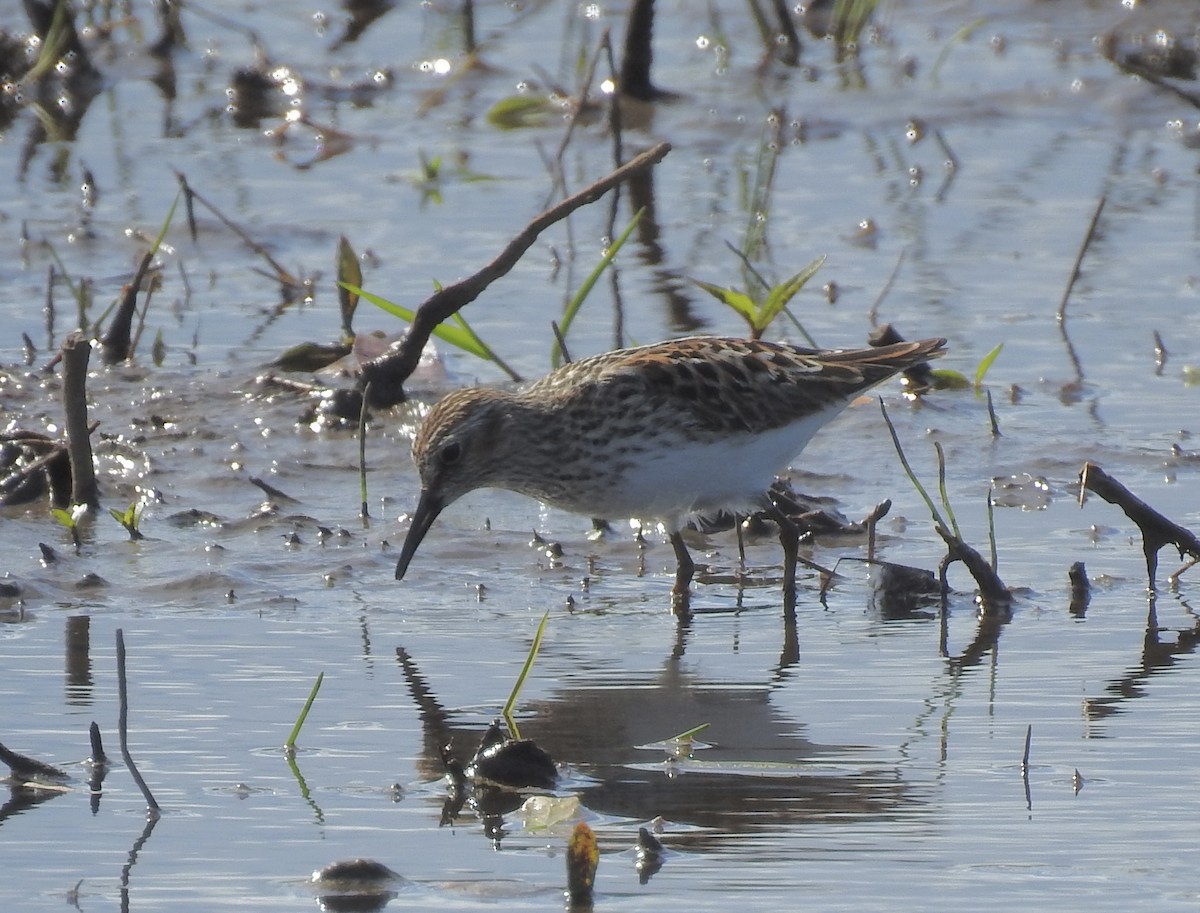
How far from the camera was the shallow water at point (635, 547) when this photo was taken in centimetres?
437

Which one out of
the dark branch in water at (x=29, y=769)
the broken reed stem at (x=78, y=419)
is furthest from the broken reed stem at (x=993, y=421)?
the dark branch in water at (x=29, y=769)

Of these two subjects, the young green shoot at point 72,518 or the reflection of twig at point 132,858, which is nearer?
the reflection of twig at point 132,858

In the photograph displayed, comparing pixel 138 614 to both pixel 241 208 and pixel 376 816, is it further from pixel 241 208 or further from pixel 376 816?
pixel 241 208

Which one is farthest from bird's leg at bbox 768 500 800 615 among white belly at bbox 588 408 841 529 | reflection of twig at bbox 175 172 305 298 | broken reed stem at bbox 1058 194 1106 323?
reflection of twig at bbox 175 172 305 298

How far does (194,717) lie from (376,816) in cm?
89

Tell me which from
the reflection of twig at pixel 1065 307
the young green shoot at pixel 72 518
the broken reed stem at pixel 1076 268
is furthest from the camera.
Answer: the broken reed stem at pixel 1076 268

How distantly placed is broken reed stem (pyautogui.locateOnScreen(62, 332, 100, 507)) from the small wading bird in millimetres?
1172

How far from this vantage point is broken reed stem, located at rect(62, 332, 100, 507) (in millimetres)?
7043

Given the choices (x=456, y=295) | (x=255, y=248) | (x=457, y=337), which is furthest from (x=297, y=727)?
(x=255, y=248)

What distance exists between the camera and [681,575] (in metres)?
6.58

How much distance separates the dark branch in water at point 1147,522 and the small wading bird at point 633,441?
37.1 inches


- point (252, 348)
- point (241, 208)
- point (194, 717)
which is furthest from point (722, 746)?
point (241, 208)

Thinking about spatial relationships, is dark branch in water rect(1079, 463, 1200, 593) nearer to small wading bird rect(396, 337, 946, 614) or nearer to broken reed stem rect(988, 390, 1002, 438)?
small wading bird rect(396, 337, 946, 614)

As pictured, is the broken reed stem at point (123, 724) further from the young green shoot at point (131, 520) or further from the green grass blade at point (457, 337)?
the green grass blade at point (457, 337)
